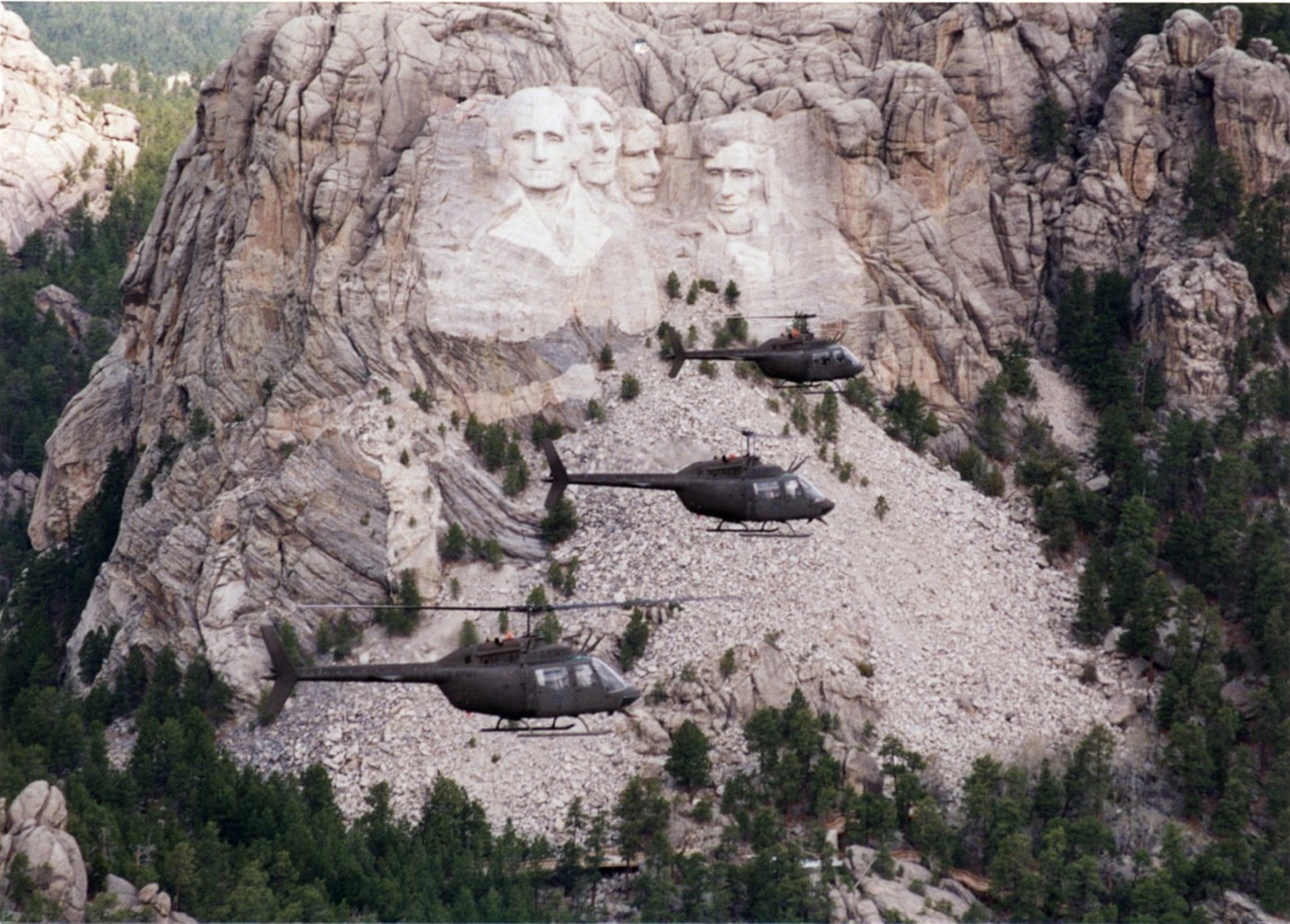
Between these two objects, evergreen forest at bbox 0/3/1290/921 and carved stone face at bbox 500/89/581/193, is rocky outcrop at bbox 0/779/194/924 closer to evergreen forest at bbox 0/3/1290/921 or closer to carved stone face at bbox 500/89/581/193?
evergreen forest at bbox 0/3/1290/921

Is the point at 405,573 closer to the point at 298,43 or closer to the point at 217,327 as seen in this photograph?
the point at 217,327

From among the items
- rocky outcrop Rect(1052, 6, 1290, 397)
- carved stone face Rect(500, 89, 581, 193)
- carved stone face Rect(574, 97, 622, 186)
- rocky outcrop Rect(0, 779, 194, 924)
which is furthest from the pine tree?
rocky outcrop Rect(1052, 6, 1290, 397)

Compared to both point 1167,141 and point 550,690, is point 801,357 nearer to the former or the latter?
point 550,690

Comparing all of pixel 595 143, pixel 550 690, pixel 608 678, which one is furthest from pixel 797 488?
pixel 595 143

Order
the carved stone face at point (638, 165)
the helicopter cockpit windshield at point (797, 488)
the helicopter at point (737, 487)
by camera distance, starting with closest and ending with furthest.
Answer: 1. the helicopter at point (737, 487)
2. the helicopter cockpit windshield at point (797, 488)
3. the carved stone face at point (638, 165)

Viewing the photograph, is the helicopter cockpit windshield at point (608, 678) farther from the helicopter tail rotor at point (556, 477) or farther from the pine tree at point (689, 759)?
the pine tree at point (689, 759)

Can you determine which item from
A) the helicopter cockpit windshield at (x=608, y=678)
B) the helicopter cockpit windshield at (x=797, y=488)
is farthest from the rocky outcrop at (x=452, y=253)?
the helicopter cockpit windshield at (x=608, y=678)
